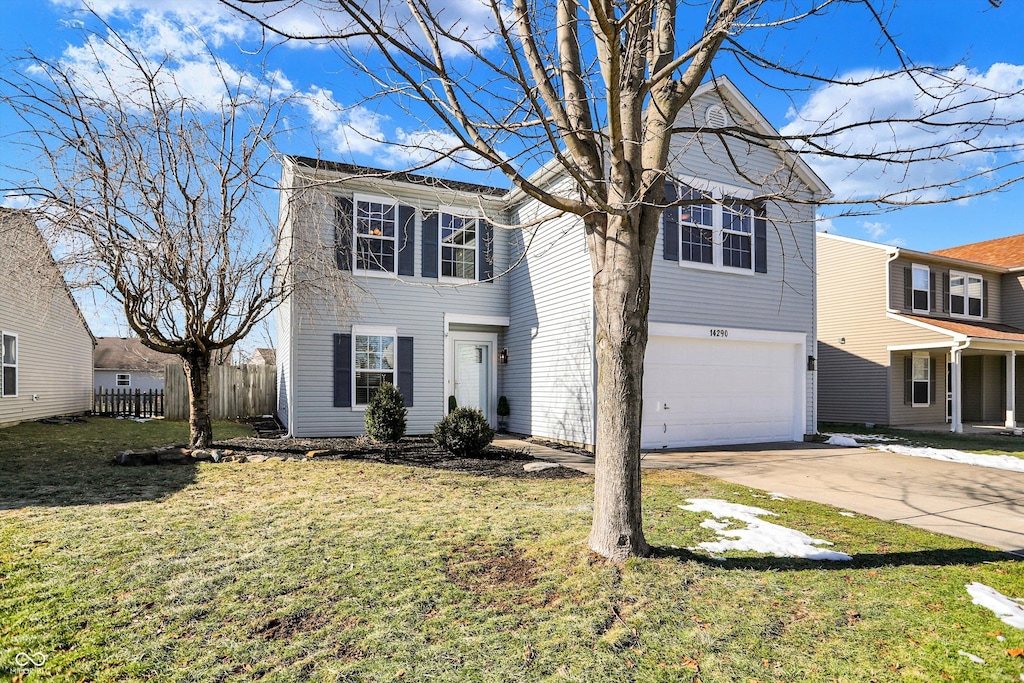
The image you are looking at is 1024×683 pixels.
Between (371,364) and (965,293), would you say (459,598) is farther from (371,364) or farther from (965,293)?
(965,293)

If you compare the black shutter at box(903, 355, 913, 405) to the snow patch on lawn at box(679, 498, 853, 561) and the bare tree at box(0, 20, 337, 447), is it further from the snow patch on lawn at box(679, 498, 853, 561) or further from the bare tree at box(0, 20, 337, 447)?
the bare tree at box(0, 20, 337, 447)

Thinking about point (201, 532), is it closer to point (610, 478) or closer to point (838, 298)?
point (610, 478)

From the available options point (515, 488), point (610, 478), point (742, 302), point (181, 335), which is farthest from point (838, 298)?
point (181, 335)

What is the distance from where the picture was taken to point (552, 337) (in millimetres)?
11273

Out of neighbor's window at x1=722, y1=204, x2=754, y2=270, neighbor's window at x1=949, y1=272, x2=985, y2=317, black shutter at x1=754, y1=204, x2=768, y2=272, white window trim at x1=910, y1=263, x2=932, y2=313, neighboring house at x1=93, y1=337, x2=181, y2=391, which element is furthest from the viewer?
neighboring house at x1=93, y1=337, x2=181, y2=391

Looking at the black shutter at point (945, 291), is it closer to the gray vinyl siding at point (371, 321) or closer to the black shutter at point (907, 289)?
the black shutter at point (907, 289)

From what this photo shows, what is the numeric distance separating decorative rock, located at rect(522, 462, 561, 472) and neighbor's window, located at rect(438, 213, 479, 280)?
557cm

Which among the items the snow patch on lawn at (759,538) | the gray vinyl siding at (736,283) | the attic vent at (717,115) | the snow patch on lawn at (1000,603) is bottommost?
the snow patch on lawn at (1000,603)

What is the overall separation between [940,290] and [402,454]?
17.8m

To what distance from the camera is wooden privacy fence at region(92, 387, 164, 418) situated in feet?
58.3

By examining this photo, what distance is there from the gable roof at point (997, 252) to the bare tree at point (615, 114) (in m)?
19.7

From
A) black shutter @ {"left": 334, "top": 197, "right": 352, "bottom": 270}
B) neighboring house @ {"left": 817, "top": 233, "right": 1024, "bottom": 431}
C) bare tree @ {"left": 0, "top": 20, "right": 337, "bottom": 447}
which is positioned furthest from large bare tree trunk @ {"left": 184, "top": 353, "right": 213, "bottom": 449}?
neighboring house @ {"left": 817, "top": 233, "right": 1024, "bottom": 431}

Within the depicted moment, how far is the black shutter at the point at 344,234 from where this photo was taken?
1105 cm
